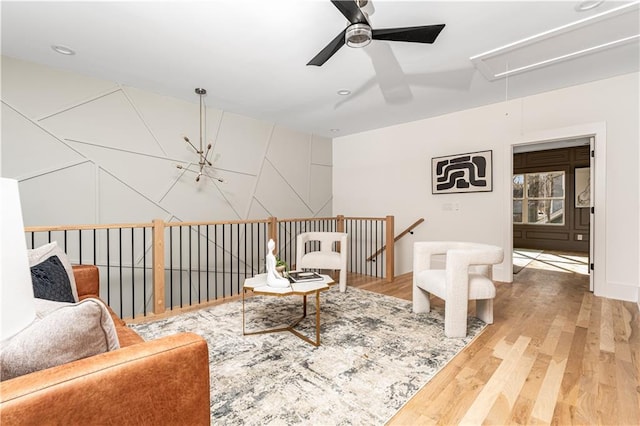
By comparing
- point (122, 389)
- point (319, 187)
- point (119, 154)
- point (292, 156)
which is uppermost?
point (292, 156)

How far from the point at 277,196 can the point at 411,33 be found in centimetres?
373

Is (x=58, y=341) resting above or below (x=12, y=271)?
below

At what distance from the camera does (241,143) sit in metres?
4.75

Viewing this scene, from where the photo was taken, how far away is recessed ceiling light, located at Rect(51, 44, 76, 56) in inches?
108

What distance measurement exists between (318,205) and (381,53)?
3561 mm

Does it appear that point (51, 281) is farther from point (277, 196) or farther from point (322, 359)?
point (277, 196)

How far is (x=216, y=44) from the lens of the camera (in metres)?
2.66

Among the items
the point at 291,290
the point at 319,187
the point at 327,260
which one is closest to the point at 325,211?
the point at 319,187

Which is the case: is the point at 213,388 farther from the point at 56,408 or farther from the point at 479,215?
the point at 479,215

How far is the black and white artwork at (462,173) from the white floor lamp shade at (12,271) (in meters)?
4.75

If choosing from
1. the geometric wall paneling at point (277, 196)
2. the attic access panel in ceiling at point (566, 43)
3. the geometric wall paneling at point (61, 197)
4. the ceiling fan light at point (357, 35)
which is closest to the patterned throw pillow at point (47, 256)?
the geometric wall paneling at point (61, 197)

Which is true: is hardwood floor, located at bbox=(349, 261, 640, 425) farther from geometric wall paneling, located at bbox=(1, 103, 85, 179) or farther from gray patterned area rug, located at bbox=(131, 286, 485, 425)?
geometric wall paneling, located at bbox=(1, 103, 85, 179)

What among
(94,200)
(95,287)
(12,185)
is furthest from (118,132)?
(12,185)

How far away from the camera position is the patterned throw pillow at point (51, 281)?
1.49 meters
